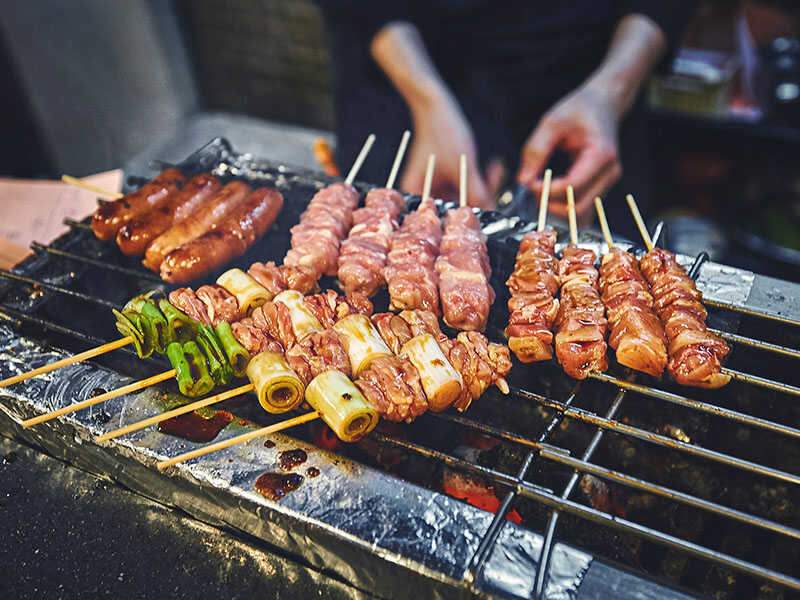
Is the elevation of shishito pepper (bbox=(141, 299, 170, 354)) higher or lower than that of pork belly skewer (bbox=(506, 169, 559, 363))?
higher

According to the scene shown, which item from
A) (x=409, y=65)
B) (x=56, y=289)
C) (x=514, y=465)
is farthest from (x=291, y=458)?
(x=409, y=65)

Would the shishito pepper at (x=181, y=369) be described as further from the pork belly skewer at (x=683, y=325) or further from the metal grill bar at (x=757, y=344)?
the metal grill bar at (x=757, y=344)

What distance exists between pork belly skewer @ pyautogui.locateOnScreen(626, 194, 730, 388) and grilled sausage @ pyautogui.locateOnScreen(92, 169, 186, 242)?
8.97 feet

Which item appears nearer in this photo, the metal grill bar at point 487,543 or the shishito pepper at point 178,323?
the metal grill bar at point 487,543

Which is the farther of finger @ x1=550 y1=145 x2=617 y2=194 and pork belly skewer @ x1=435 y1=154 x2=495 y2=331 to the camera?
finger @ x1=550 y1=145 x2=617 y2=194

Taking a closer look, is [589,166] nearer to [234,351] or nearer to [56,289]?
[234,351]

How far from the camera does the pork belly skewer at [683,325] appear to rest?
2.39 metres

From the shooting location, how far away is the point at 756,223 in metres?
6.07

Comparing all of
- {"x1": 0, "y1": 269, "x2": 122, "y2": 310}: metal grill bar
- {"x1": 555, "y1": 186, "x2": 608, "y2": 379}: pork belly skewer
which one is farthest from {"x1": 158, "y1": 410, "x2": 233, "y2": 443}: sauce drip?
{"x1": 555, "y1": 186, "x2": 608, "y2": 379}: pork belly skewer

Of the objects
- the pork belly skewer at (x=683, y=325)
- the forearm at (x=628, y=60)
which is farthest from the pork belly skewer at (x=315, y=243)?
the forearm at (x=628, y=60)

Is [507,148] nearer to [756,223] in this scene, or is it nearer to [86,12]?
[756,223]

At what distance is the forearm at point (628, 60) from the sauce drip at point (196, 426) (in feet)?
11.1

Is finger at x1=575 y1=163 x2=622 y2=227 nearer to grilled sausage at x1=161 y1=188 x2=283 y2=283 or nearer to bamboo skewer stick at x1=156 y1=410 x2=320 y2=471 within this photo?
grilled sausage at x1=161 y1=188 x2=283 y2=283

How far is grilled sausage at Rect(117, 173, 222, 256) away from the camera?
10.3ft
